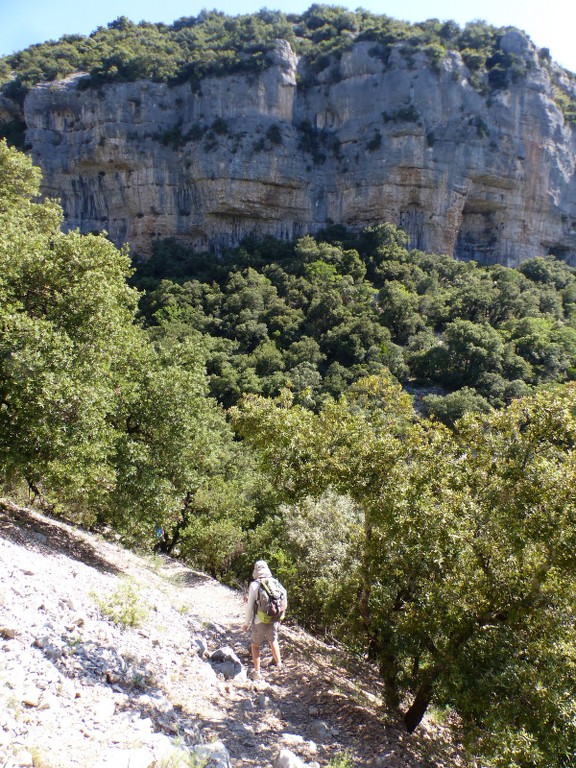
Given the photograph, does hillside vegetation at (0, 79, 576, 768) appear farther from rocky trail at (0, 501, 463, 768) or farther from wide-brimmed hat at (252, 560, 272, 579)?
wide-brimmed hat at (252, 560, 272, 579)

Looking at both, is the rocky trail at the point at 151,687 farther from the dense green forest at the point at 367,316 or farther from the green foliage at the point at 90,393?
the dense green forest at the point at 367,316

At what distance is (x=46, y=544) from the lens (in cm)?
848

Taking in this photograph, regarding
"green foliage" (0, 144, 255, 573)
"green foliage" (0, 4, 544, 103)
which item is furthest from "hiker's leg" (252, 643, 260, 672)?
"green foliage" (0, 4, 544, 103)

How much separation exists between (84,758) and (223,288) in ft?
147

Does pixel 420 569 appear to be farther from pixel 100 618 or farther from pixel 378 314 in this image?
pixel 378 314

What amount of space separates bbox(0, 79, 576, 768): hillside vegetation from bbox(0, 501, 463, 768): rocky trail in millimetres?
789

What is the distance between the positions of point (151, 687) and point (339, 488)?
3.05m

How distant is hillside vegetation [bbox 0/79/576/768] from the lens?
520cm

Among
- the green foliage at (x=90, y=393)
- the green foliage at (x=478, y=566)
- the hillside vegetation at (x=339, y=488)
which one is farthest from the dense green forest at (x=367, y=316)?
the green foliage at (x=478, y=566)

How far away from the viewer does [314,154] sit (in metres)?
54.2

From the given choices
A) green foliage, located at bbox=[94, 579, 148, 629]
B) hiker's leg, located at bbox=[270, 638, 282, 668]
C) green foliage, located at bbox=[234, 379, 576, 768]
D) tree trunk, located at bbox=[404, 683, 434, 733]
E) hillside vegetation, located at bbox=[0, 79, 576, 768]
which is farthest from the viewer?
hiker's leg, located at bbox=[270, 638, 282, 668]

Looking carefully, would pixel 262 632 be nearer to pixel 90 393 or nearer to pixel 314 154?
pixel 90 393

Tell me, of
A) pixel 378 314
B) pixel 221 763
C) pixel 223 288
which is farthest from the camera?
pixel 223 288

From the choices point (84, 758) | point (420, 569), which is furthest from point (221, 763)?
point (420, 569)
